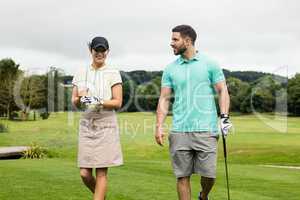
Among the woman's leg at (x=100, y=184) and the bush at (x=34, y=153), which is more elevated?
the woman's leg at (x=100, y=184)

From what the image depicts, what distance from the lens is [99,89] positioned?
6688 mm

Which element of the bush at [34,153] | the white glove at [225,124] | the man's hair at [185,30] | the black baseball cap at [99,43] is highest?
the man's hair at [185,30]

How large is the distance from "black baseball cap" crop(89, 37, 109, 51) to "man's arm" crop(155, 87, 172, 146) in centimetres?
85

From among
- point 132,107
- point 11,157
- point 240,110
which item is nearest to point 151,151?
point 11,157

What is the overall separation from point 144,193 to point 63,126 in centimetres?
A: 3573

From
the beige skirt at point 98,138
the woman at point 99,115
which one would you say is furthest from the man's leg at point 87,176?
the beige skirt at point 98,138

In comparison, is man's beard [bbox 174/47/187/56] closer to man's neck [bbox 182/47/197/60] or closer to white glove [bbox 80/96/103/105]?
man's neck [bbox 182/47/197/60]

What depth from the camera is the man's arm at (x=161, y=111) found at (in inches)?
266

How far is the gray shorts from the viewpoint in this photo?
670 cm

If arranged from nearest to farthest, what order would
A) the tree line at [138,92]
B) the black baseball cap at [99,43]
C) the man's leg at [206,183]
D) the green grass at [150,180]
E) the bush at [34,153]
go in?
the black baseball cap at [99,43] < the man's leg at [206,183] < the green grass at [150,180] < the bush at [34,153] < the tree line at [138,92]

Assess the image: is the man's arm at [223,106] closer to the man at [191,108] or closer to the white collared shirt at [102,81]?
the man at [191,108]

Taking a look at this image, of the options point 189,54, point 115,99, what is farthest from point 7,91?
point 189,54

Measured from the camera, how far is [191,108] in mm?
6664

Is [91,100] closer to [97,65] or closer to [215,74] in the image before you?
[97,65]
